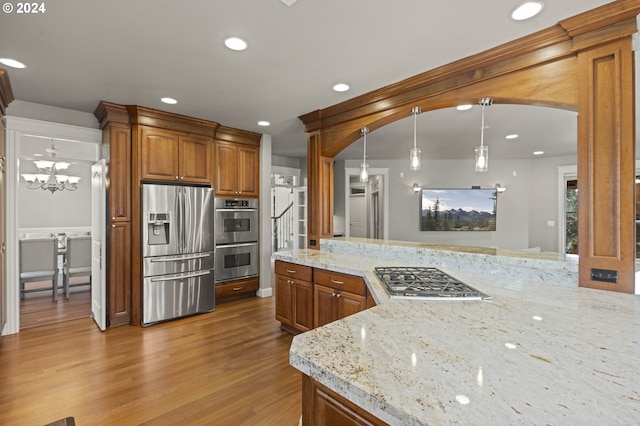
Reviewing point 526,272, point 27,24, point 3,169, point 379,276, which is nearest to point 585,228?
point 526,272

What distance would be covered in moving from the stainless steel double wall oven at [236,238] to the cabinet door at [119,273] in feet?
3.46

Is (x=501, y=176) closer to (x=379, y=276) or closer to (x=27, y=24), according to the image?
(x=379, y=276)

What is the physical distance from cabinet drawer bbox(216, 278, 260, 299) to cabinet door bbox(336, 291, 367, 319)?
2.23 meters

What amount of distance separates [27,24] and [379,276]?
2.77 m

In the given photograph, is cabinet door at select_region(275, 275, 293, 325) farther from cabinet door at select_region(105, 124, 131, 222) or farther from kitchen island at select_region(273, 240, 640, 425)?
cabinet door at select_region(105, 124, 131, 222)

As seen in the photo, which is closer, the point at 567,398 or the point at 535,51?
the point at 567,398

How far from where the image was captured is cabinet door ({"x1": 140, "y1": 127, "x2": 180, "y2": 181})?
349 centimetres

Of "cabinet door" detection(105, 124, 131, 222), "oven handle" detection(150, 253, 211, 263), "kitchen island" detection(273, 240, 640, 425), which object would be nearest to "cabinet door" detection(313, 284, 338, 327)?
"kitchen island" detection(273, 240, 640, 425)

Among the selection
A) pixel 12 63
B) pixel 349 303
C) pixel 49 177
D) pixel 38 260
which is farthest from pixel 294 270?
pixel 49 177

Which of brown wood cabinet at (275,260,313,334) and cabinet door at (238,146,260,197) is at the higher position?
cabinet door at (238,146,260,197)

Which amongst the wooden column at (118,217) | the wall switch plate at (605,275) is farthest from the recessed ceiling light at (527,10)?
the wooden column at (118,217)

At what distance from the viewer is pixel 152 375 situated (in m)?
2.37

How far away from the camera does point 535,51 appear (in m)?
1.95

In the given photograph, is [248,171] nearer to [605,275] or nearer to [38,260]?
[38,260]
